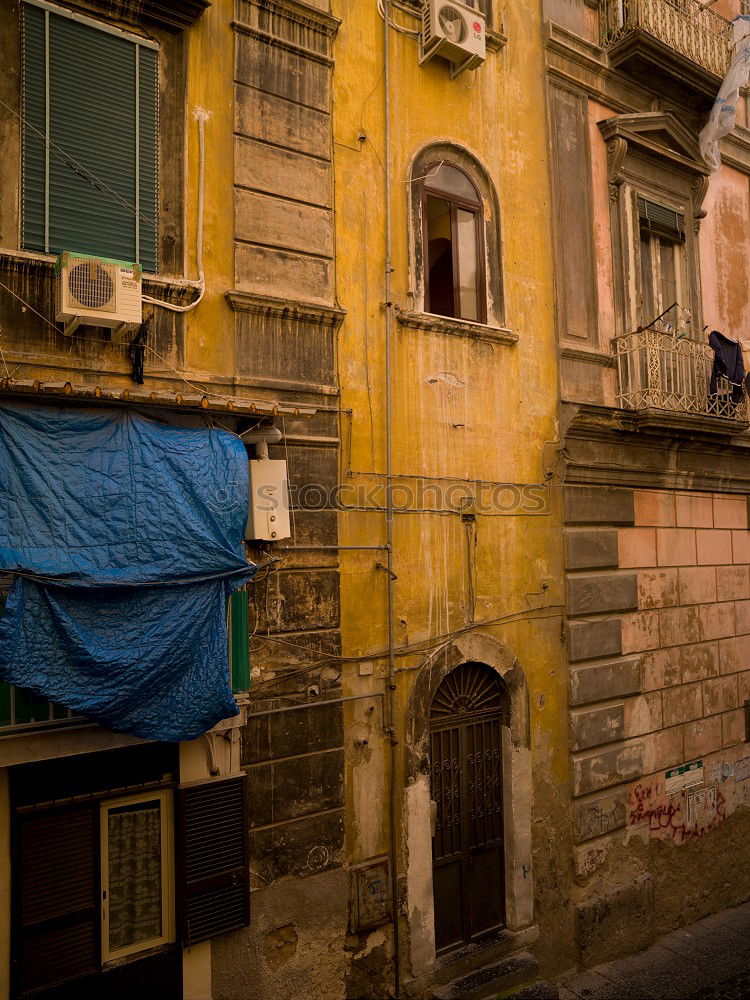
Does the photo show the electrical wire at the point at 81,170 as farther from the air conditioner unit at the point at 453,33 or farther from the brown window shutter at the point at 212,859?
the brown window shutter at the point at 212,859

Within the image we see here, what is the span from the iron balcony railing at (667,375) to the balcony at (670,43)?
140 inches

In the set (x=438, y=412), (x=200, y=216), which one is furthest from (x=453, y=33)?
(x=438, y=412)

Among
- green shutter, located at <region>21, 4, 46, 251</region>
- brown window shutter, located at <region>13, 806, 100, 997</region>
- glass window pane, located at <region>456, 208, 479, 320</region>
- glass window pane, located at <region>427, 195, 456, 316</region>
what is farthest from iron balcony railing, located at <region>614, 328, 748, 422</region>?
brown window shutter, located at <region>13, 806, 100, 997</region>

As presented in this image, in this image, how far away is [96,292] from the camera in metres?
5.41

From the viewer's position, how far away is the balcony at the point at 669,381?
9000 millimetres

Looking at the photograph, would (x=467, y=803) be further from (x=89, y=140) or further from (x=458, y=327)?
(x=89, y=140)

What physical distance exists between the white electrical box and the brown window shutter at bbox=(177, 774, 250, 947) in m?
2.03

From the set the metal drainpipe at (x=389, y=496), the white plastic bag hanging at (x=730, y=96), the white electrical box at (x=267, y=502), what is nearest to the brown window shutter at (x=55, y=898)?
the white electrical box at (x=267, y=502)

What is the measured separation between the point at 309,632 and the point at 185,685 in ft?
4.67

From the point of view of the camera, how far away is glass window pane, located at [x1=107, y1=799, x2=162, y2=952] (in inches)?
226

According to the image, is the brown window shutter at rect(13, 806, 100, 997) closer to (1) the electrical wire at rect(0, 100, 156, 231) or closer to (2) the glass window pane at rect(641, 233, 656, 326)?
(1) the electrical wire at rect(0, 100, 156, 231)

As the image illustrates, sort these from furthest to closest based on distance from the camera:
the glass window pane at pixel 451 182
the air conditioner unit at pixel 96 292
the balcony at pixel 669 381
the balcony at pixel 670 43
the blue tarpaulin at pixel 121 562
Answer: the balcony at pixel 670 43, the balcony at pixel 669 381, the glass window pane at pixel 451 182, the air conditioner unit at pixel 96 292, the blue tarpaulin at pixel 121 562

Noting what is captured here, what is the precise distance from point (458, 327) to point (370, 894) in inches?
222

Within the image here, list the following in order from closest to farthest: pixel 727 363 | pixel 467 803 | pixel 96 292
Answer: pixel 96 292 → pixel 467 803 → pixel 727 363
